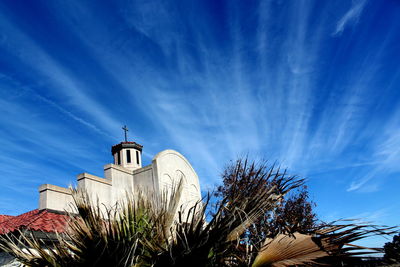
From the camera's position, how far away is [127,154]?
2000 centimetres

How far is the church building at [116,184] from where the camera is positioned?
10.4 metres

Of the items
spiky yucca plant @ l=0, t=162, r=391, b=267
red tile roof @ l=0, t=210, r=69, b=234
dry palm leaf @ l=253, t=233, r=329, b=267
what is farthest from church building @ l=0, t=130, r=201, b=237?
dry palm leaf @ l=253, t=233, r=329, b=267

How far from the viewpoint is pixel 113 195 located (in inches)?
553

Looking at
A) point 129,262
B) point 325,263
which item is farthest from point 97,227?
point 325,263

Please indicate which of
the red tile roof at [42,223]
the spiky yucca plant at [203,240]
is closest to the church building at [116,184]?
the red tile roof at [42,223]

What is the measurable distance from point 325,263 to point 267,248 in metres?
0.52

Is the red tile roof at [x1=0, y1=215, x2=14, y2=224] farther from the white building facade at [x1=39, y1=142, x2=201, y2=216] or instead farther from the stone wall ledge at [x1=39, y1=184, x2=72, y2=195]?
the stone wall ledge at [x1=39, y1=184, x2=72, y2=195]

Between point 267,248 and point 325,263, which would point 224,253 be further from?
point 325,263

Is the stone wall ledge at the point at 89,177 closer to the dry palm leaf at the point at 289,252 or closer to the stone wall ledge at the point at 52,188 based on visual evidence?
the stone wall ledge at the point at 52,188

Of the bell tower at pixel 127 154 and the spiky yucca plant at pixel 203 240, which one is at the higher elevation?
the bell tower at pixel 127 154

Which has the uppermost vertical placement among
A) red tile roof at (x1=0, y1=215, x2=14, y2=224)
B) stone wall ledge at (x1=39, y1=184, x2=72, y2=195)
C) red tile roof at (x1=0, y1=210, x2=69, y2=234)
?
stone wall ledge at (x1=39, y1=184, x2=72, y2=195)

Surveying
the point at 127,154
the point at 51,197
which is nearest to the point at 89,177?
the point at 51,197

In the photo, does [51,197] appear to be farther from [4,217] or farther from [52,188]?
[4,217]

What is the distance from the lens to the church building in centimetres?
1036
